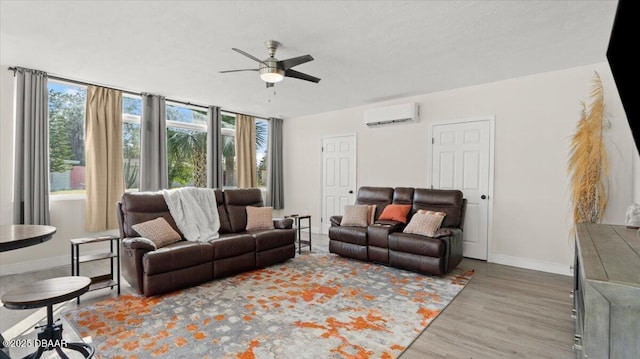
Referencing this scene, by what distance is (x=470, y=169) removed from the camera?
4539 mm

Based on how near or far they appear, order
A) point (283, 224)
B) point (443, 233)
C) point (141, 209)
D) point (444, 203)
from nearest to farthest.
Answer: point (141, 209) < point (443, 233) < point (444, 203) < point (283, 224)

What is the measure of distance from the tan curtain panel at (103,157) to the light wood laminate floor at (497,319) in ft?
3.01

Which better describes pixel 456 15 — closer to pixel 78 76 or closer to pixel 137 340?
pixel 137 340

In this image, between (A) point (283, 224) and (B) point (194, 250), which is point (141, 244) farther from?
(A) point (283, 224)

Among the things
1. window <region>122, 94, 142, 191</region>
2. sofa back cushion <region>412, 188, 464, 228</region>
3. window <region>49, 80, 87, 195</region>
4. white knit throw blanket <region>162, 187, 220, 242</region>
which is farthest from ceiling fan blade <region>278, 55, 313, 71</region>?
window <region>49, 80, 87, 195</region>

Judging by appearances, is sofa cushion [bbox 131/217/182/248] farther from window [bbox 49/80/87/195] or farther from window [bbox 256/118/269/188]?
window [bbox 256/118/269/188]

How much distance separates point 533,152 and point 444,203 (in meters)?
1.29

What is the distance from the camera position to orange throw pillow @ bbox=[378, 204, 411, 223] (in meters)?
4.41

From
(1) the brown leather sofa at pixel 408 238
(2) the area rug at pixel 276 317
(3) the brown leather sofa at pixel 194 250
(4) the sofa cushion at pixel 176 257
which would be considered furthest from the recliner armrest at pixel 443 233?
(4) the sofa cushion at pixel 176 257

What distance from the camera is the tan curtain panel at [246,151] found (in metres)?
6.30

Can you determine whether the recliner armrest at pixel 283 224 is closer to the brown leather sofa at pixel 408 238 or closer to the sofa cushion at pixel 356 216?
the brown leather sofa at pixel 408 238

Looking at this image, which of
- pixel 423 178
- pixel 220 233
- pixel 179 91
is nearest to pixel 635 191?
pixel 423 178

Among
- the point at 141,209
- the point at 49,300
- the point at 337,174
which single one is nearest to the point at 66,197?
the point at 141,209

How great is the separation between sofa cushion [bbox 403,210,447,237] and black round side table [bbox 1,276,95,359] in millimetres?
3328
